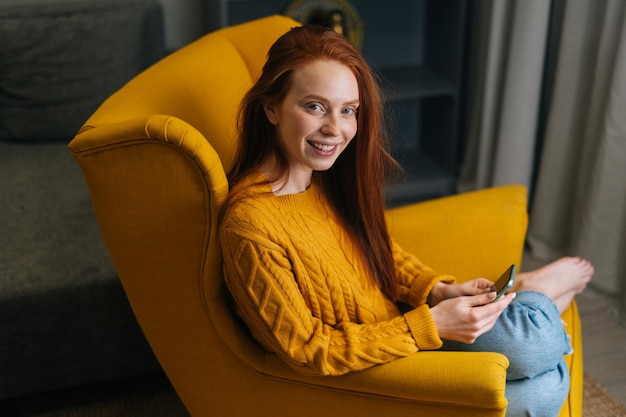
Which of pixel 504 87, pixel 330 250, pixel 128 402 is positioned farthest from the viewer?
pixel 504 87

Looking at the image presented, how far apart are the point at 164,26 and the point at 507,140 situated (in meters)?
1.16

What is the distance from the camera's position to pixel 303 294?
121 cm

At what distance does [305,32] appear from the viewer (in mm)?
1200

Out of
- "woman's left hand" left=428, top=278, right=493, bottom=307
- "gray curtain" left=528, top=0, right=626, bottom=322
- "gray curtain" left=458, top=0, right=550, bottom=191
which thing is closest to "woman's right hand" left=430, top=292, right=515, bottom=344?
"woman's left hand" left=428, top=278, right=493, bottom=307

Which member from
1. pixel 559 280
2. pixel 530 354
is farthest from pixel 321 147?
pixel 559 280

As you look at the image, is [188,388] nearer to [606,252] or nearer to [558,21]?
[606,252]

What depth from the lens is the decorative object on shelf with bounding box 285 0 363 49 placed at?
252 cm

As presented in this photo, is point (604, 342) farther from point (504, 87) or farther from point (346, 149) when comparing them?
point (346, 149)

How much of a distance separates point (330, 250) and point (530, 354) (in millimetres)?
377

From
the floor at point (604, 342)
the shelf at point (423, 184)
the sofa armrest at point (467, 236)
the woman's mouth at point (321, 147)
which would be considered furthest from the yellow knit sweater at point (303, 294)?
the shelf at point (423, 184)

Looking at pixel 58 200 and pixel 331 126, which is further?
pixel 58 200

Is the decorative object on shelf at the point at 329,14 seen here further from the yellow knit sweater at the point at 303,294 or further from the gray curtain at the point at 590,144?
the yellow knit sweater at the point at 303,294

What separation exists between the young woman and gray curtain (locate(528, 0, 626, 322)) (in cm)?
84

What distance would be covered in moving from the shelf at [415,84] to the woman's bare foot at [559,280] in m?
1.03
